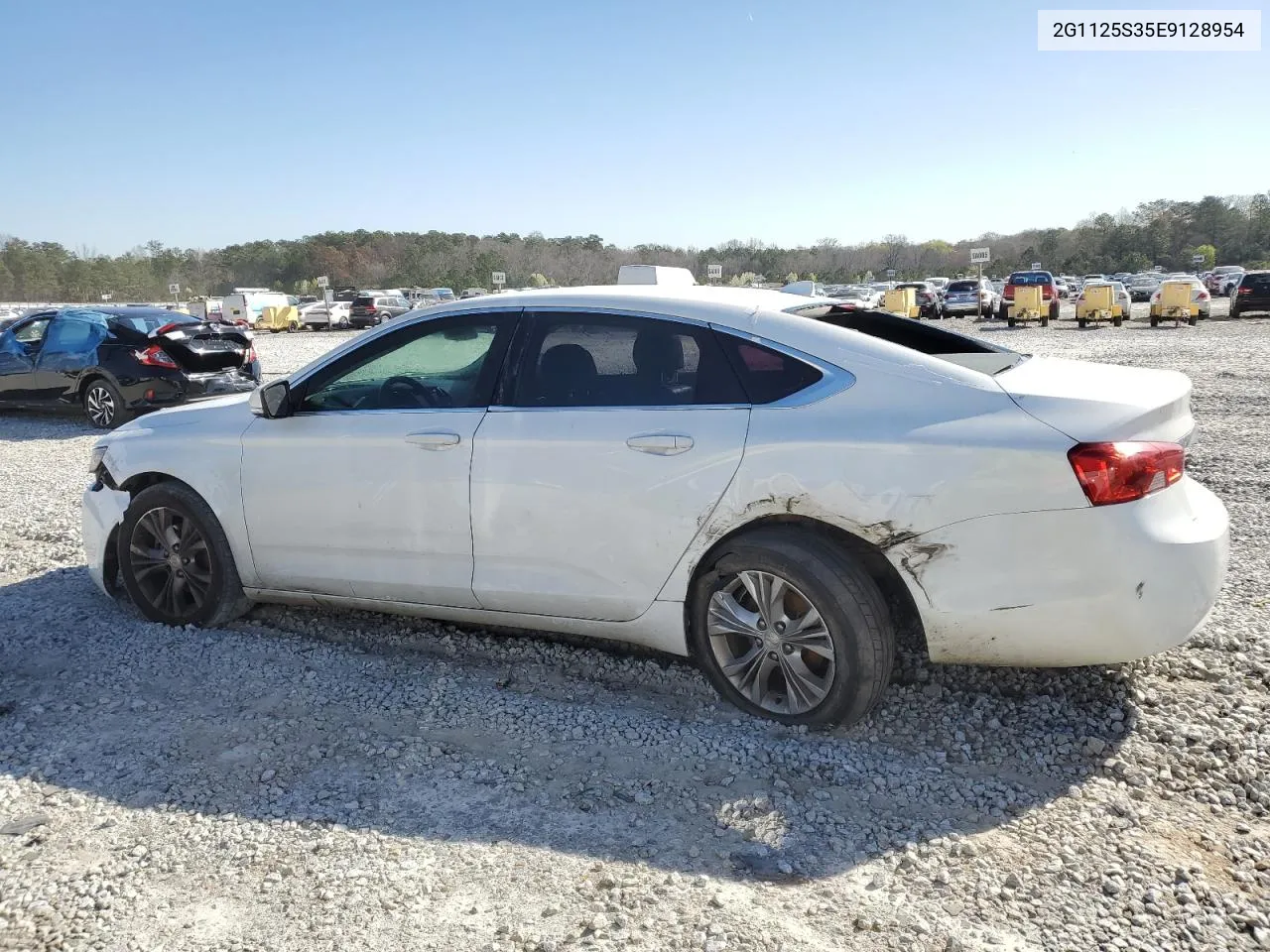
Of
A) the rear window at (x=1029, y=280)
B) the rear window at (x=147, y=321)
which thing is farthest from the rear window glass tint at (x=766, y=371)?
the rear window at (x=1029, y=280)

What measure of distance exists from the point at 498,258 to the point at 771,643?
85588 mm

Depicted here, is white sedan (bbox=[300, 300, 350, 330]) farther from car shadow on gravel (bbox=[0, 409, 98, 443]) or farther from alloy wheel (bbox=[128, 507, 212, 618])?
alloy wheel (bbox=[128, 507, 212, 618])

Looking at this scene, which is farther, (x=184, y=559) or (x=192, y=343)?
(x=192, y=343)

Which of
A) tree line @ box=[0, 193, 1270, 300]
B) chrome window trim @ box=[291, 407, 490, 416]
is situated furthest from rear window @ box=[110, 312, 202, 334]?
tree line @ box=[0, 193, 1270, 300]

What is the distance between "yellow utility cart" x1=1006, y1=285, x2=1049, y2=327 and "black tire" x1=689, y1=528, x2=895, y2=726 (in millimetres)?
32334

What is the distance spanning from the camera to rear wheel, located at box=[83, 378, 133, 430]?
38.8 feet

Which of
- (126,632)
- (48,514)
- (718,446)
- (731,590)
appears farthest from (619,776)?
(48,514)

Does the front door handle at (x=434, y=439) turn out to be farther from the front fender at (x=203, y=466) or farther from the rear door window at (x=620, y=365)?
the front fender at (x=203, y=466)

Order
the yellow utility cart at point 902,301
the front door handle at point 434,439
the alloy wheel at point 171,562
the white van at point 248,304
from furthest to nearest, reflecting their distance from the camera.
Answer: the white van at point 248,304 → the yellow utility cart at point 902,301 → the alloy wheel at point 171,562 → the front door handle at point 434,439

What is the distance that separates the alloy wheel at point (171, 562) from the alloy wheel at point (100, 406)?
321 inches

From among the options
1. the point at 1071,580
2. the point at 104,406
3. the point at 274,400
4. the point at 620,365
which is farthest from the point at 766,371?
the point at 104,406

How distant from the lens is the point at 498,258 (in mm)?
85875

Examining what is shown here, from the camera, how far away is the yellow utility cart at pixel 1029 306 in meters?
32.6

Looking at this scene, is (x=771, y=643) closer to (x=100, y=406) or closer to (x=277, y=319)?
(x=100, y=406)
